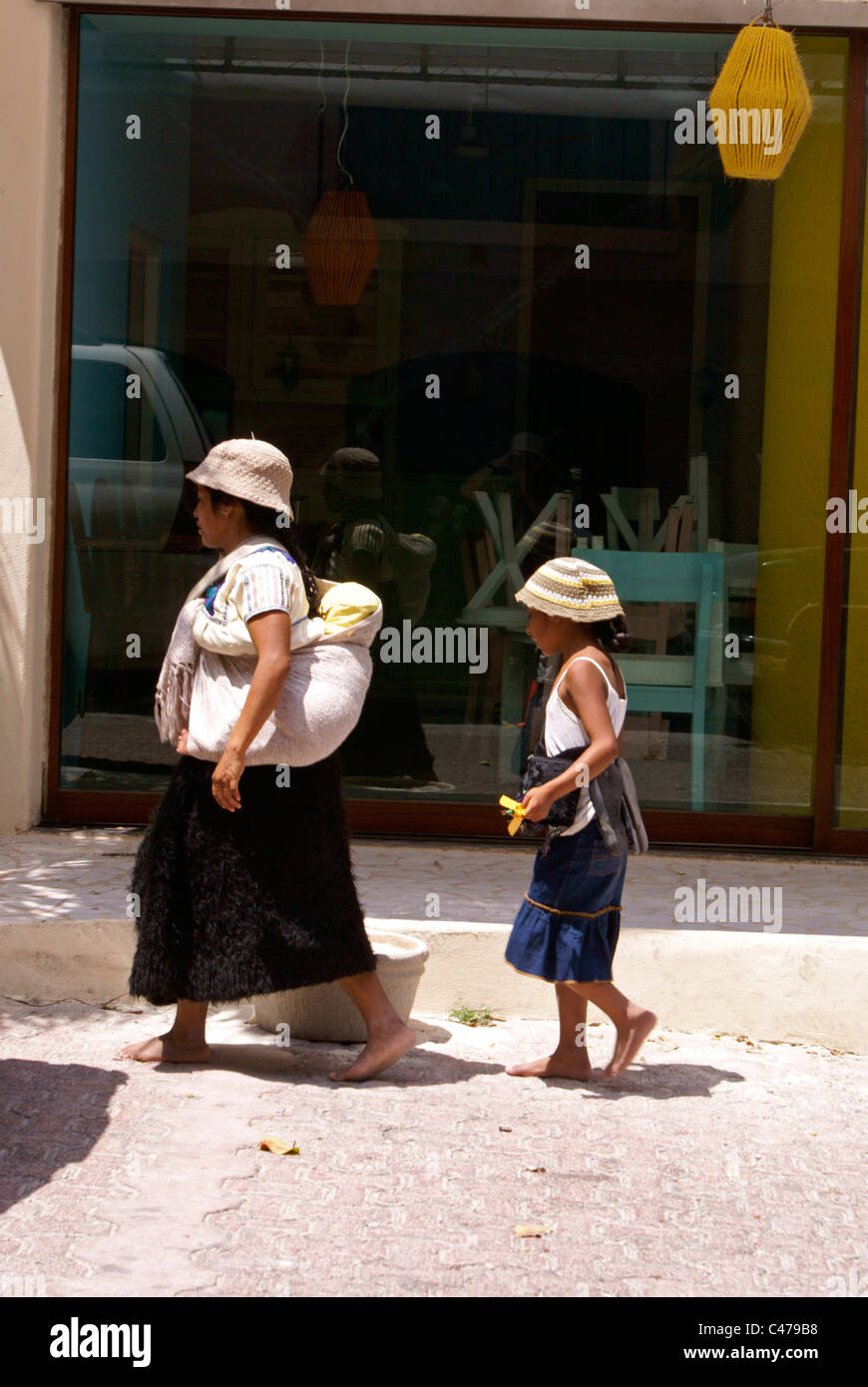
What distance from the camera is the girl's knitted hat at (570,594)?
4566 millimetres

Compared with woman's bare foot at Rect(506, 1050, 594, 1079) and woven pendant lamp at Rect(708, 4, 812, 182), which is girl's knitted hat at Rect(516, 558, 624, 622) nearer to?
woman's bare foot at Rect(506, 1050, 594, 1079)

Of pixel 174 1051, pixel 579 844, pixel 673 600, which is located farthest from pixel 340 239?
pixel 174 1051

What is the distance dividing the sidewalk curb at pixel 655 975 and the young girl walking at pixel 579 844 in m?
0.78

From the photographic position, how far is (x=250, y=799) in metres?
4.48

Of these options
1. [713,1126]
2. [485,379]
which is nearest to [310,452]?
[485,379]

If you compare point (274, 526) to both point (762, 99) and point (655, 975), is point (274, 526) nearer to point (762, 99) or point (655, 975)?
point (655, 975)

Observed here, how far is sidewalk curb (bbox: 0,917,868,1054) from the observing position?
17.6ft

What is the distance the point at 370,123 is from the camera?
23.3 feet

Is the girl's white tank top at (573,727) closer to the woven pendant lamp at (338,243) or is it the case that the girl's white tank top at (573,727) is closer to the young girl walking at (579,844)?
the young girl walking at (579,844)

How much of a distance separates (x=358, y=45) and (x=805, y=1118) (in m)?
4.90

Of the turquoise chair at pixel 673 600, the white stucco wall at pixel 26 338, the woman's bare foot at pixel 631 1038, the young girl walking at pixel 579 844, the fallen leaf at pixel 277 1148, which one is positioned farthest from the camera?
the turquoise chair at pixel 673 600

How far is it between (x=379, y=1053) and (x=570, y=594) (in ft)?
4.57

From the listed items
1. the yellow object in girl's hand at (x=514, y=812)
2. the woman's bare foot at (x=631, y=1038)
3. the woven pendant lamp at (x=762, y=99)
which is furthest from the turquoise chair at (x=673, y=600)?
the yellow object in girl's hand at (x=514, y=812)

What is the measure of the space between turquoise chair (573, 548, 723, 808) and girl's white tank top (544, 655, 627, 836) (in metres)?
2.63
